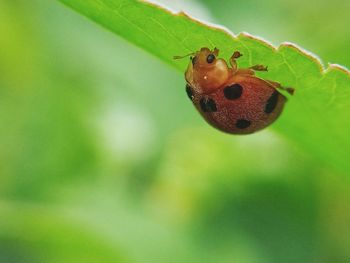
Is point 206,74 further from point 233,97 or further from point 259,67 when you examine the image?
point 259,67

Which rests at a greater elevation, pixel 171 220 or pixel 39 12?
pixel 39 12

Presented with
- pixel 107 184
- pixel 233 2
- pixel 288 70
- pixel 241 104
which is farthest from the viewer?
pixel 233 2

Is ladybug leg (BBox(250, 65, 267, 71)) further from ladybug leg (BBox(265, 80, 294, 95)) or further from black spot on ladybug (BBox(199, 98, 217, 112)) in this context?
black spot on ladybug (BBox(199, 98, 217, 112))

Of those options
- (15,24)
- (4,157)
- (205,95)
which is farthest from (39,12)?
(205,95)

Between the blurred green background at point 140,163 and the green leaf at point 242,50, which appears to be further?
the blurred green background at point 140,163

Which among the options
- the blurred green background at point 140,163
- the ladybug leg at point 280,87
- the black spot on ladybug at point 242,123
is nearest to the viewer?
the ladybug leg at point 280,87

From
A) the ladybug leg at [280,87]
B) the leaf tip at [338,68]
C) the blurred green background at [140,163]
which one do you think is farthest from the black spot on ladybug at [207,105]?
the blurred green background at [140,163]

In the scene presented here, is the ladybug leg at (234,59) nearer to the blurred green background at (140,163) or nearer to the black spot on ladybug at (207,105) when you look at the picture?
the black spot on ladybug at (207,105)

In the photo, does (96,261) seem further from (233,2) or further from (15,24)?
(233,2)
